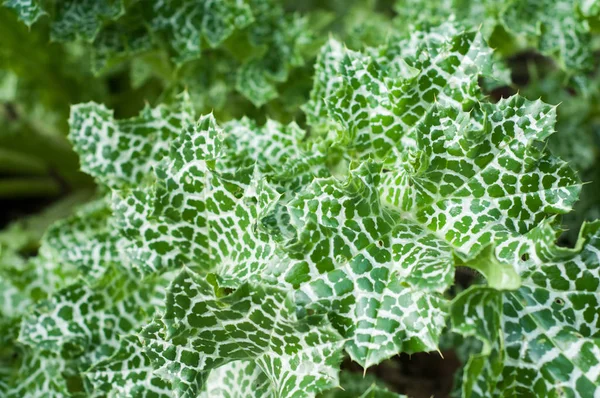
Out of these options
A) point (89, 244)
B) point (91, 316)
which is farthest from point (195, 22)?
point (91, 316)

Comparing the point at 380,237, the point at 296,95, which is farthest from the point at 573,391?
the point at 296,95

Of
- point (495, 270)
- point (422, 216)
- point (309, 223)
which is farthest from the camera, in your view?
point (422, 216)

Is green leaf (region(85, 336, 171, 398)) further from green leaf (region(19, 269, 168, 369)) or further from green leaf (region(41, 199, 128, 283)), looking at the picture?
green leaf (region(41, 199, 128, 283))

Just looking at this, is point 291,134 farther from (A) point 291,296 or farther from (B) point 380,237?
(A) point 291,296

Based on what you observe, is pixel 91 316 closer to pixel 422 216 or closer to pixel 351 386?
pixel 351 386

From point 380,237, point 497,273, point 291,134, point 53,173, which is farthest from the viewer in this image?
point 53,173

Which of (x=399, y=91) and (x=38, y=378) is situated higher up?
(x=399, y=91)

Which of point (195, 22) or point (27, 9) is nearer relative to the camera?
point (27, 9)

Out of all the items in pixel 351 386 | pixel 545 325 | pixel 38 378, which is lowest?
pixel 351 386
